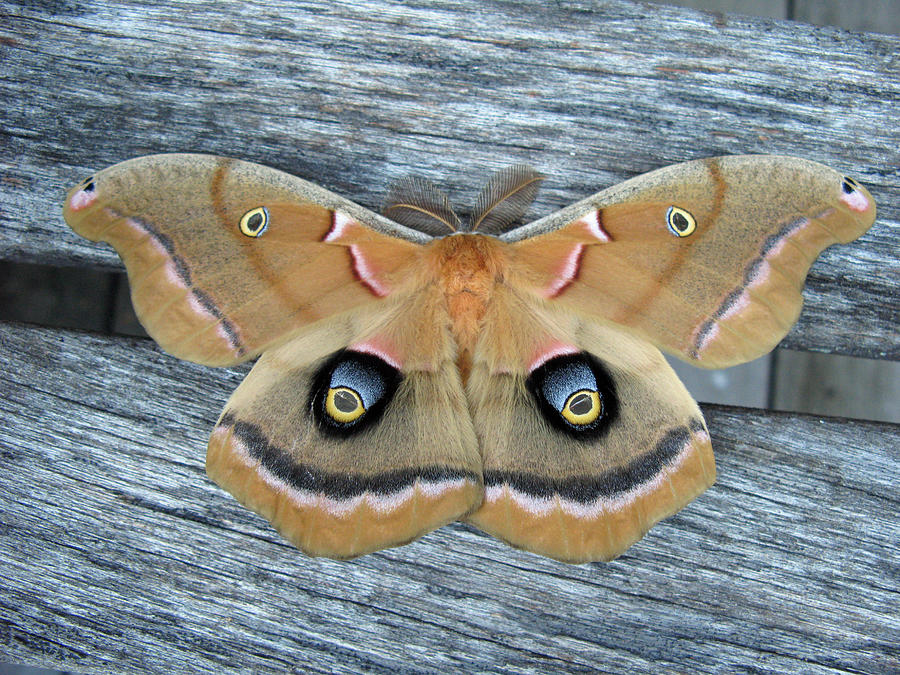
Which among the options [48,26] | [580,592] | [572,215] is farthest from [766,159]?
[48,26]

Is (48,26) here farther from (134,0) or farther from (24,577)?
(24,577)

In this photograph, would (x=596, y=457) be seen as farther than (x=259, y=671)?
No

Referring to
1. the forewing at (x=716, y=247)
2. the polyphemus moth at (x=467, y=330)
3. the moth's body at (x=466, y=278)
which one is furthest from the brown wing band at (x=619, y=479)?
the moth's body at (x=466, y=278)

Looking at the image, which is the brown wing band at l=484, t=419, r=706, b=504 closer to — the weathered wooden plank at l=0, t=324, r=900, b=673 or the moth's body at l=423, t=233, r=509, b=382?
the moth's body at l=423, t=233, r=509, b=382

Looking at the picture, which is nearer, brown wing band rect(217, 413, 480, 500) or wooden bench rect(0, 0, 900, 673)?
brown wing band rect(217, 413, 480, 500)

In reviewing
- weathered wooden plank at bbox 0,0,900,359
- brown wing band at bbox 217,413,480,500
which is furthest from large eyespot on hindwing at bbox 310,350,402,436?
weathered wooden plank at bbox 0,0,900,359

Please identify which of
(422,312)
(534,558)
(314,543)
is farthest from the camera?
(534,558)
